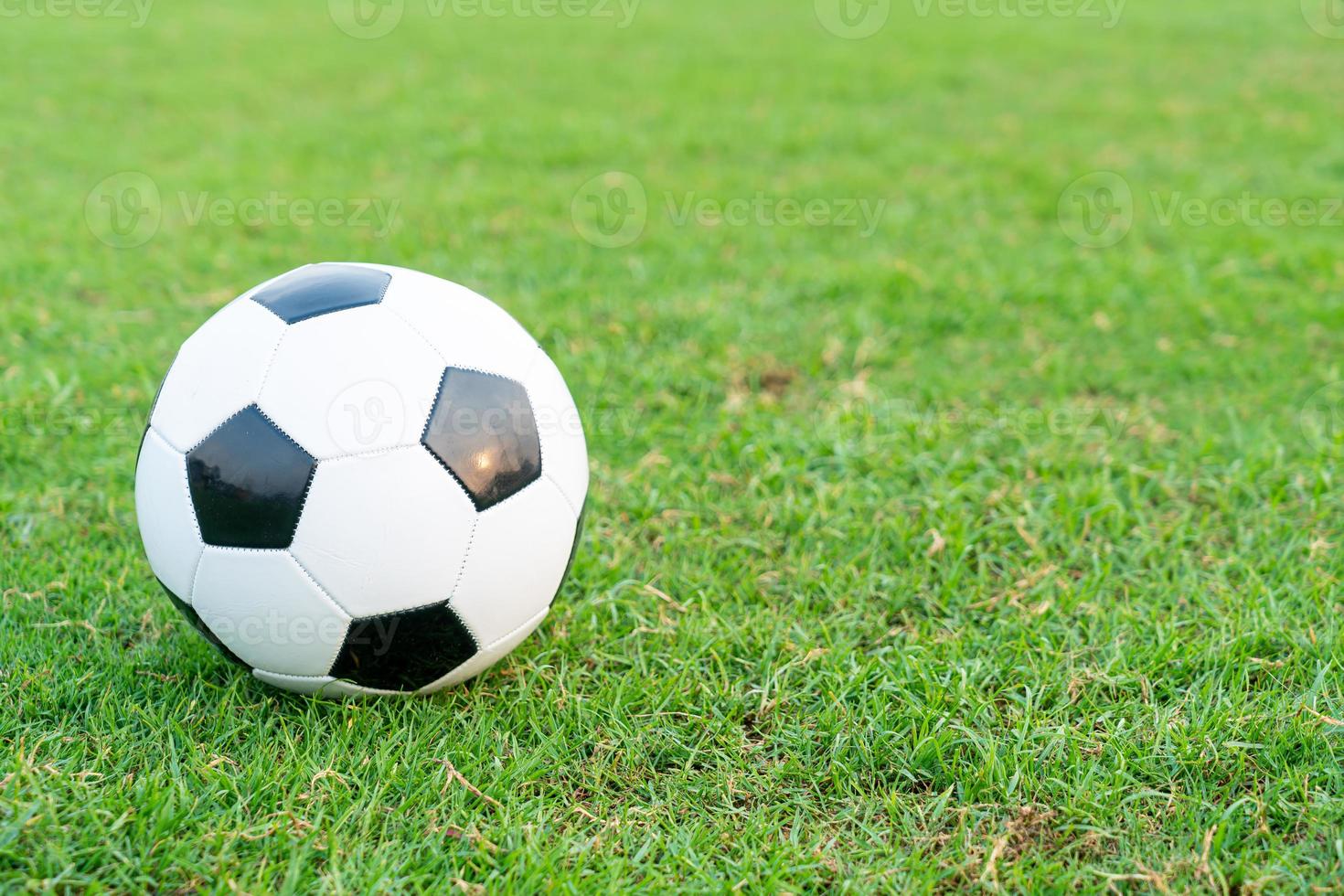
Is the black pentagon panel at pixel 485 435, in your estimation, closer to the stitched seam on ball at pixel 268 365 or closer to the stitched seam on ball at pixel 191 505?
the stitched seam on ball at pixel 268 365

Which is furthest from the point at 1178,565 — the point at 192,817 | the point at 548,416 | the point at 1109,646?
the point at 192,817

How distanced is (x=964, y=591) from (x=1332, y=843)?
3.66 feet

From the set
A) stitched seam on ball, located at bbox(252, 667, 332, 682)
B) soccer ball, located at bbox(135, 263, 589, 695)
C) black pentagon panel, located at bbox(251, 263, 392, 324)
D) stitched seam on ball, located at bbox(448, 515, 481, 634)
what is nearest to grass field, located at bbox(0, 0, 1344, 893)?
stitched seam on ball, located at bbox(252, 667, 332, 682)

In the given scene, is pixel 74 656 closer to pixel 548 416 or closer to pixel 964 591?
pixel 548 416

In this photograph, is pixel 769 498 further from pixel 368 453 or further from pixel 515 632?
pixel 368 453

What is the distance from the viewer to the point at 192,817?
2248mm

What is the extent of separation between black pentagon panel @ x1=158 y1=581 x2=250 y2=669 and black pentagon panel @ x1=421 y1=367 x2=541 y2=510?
2.33ft

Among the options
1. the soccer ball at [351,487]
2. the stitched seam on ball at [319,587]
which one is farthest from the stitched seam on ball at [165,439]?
the stitched seam on ball at [319,587]

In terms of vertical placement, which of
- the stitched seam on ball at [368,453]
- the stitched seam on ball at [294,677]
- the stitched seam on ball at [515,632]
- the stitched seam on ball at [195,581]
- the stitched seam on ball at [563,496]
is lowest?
the stitched seam on ball at [294,677]

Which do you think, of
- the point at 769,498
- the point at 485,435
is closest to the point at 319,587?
the point at 485,435

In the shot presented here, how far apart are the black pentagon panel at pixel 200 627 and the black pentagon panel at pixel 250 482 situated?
24 cm

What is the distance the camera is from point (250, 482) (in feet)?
7.53

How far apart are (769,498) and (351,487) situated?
1.63 m

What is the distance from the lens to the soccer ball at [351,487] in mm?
2303
